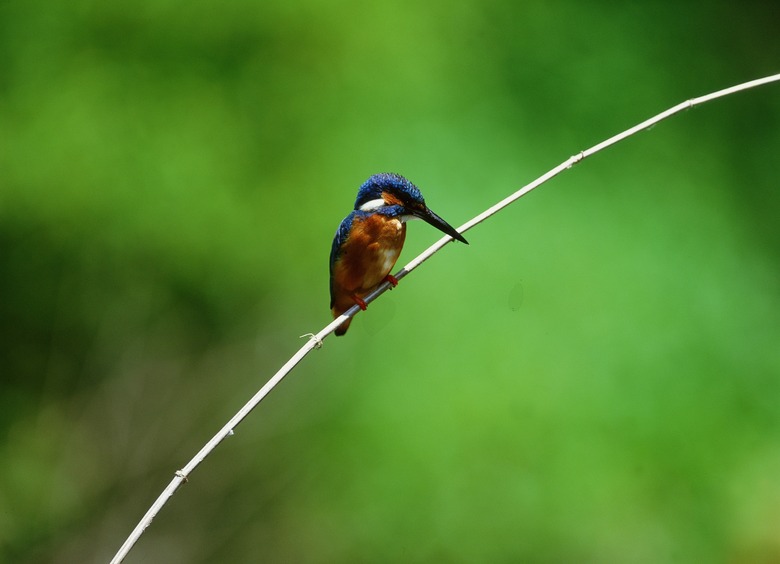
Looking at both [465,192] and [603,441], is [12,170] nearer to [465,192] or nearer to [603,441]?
[465,192]

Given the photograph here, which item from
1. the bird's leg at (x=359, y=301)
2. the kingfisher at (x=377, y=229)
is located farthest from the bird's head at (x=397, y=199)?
the bird's leg at (x=359, y=301)

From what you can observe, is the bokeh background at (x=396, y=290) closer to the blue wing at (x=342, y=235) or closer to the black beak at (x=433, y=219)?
the blue wing at (x=342, y=235)

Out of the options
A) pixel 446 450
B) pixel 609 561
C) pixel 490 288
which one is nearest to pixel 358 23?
pixel 490 288

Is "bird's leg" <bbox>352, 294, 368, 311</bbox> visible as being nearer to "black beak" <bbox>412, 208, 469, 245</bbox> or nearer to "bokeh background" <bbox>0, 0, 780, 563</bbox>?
"black beak" <bbox>412, 208, 469, 245</bbox>

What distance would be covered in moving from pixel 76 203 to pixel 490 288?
1973 millimetres

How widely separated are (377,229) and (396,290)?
145 centimetres

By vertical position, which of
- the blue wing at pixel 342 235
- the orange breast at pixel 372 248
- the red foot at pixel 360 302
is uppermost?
the blue wing at pixel 342 235

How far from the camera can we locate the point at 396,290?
3570mm

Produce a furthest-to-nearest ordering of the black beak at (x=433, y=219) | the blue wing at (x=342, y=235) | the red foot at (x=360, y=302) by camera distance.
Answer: the blue wing at (x=342, y=235), the red foot at (x=360, y=302), the black beak at (x=433, y=219)

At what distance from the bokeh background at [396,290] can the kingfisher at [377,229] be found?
1.32 meters

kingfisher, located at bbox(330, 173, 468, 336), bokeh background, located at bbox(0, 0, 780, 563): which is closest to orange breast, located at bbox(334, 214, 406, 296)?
kingfisher, located at bbox(330, 173, 468, 336)

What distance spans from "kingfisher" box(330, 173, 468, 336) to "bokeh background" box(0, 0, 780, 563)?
4.32 ft

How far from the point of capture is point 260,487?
11.6ft

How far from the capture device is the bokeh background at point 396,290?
3.30 meters
